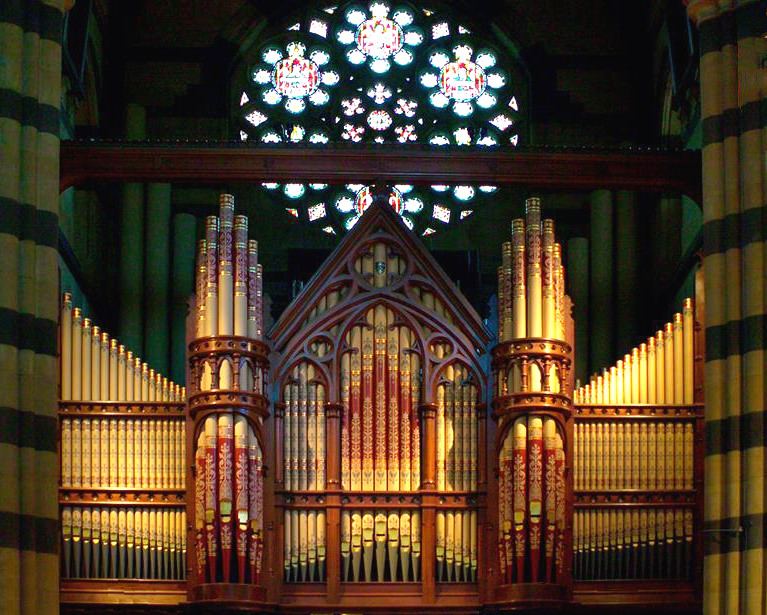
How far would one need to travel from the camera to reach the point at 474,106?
28.3m

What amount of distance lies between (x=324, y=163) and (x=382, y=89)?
19.6 feet

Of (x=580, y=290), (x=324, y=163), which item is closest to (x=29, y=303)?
(x=324, y=163)

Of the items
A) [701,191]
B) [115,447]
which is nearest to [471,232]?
[701,191]

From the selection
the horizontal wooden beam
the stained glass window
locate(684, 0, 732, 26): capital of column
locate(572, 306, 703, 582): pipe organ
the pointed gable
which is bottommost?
locate(572, 306, 703, 582): pipe organ

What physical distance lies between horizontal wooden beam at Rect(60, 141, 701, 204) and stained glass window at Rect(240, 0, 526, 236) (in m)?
5.19

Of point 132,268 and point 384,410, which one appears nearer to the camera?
point 384,410

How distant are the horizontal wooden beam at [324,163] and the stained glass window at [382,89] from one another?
5188 mm

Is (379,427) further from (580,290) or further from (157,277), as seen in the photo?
(157,277)

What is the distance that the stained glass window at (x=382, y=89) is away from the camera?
2789cm

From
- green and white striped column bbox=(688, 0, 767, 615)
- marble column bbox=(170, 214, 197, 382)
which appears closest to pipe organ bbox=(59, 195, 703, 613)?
green and white striped column bbox=(688, 0, 767, 615)

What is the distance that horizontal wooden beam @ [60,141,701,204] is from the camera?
22.5 meters

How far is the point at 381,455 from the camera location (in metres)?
21.9

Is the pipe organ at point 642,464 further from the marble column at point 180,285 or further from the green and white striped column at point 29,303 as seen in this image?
the marble column at point 180,285

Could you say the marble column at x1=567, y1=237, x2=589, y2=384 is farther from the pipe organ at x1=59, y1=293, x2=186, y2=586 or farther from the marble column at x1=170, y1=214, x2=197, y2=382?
the pipe organ at x1=59, y1=293, x2=186, y2=586
